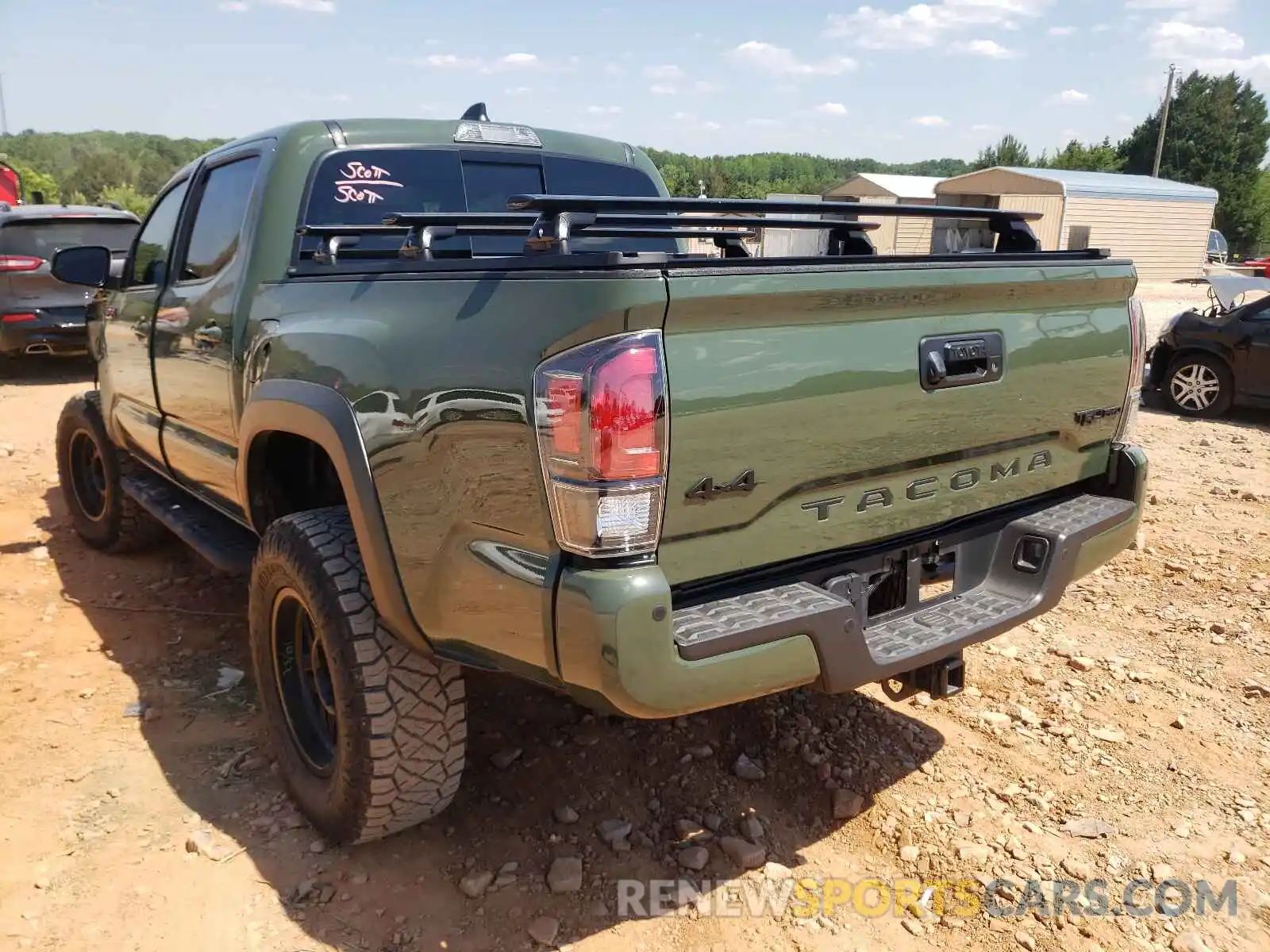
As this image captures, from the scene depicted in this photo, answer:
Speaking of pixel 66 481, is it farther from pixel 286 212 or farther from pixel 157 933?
pixel 157 933

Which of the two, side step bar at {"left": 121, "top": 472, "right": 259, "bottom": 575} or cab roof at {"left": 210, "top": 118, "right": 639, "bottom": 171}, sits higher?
cab roof at {"left": 210, "top": 118, "right": 639, "bottom": 171}

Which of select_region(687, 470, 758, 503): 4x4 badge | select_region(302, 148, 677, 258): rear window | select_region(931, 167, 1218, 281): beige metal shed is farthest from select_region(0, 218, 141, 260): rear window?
select_region(931, 167, 1218, 281): beige metal shed

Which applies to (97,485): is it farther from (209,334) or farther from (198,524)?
(209,334)

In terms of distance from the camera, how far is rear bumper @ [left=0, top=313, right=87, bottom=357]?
9.98m

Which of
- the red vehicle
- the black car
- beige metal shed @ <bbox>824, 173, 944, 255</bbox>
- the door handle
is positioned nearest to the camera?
the door handle

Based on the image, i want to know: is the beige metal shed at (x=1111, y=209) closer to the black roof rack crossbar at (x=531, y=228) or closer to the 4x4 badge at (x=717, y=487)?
the black roof rack crossbar at (x=531, y=228)

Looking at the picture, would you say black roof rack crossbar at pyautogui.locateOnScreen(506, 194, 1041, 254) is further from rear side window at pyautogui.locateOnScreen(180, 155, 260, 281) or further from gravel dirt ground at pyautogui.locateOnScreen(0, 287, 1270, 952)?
gravel dirt ground at pyautogui.locateOnScreen(0, 287, 1270, 952)

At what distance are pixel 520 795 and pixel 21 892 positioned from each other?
1359 millimetres

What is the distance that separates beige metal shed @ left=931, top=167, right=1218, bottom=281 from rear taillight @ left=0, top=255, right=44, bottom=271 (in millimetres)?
23371

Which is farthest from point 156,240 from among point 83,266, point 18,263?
point 18,263

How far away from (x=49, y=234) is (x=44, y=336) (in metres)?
1.07

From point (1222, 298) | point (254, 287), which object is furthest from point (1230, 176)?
point (254, 287)

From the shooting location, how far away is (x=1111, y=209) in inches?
1151

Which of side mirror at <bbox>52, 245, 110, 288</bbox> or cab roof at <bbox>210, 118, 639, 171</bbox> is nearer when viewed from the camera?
cab roof at <bbox>210, 118, 639, 171</bbox>
